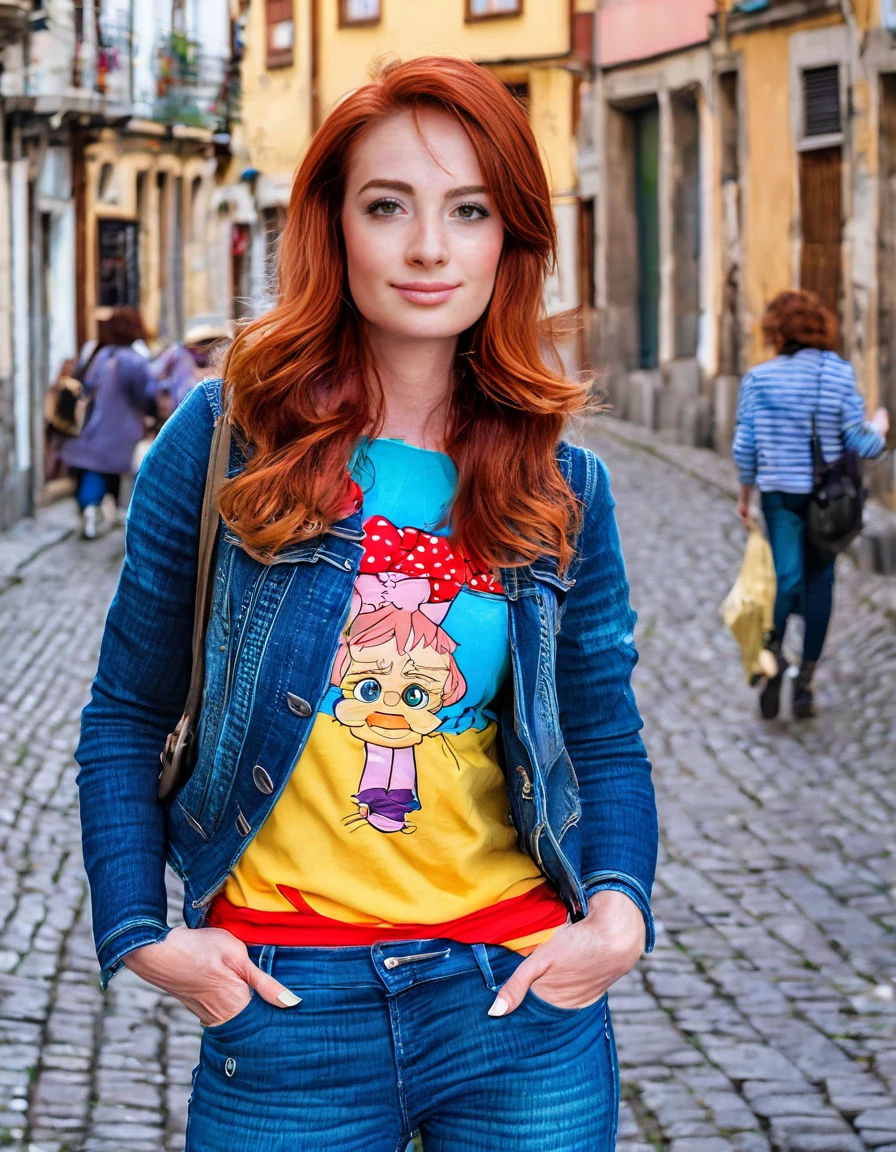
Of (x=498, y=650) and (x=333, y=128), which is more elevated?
(x=333, y=128)

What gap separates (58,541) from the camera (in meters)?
16.0

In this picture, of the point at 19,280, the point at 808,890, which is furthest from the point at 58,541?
the point at 808,890

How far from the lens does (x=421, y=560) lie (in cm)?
214

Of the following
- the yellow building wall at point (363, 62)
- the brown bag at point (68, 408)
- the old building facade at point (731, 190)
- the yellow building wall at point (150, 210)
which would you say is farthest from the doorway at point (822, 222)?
the yellow building wall at point (363, 62)

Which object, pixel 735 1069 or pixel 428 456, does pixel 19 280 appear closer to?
pixel 735 1069

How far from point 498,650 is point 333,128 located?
0.59 meters

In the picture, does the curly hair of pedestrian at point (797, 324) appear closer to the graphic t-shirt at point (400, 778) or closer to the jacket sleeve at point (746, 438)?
the jacket sleeve at point (746, 438)

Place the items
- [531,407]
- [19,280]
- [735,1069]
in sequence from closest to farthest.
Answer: [531,407], [735,1069], [19,280]

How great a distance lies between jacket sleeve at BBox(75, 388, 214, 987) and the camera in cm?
211

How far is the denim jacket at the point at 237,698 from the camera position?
208 centimetres

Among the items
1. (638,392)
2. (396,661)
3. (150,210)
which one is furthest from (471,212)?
(150,210)

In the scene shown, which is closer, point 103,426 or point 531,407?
point 531,407

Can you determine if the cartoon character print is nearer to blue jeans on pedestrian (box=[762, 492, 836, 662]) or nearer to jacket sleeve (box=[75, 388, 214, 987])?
jacket sleeve (box=[75, 388, 214, 987])

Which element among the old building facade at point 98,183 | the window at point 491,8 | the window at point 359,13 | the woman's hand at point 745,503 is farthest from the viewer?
the window at point 359,13
